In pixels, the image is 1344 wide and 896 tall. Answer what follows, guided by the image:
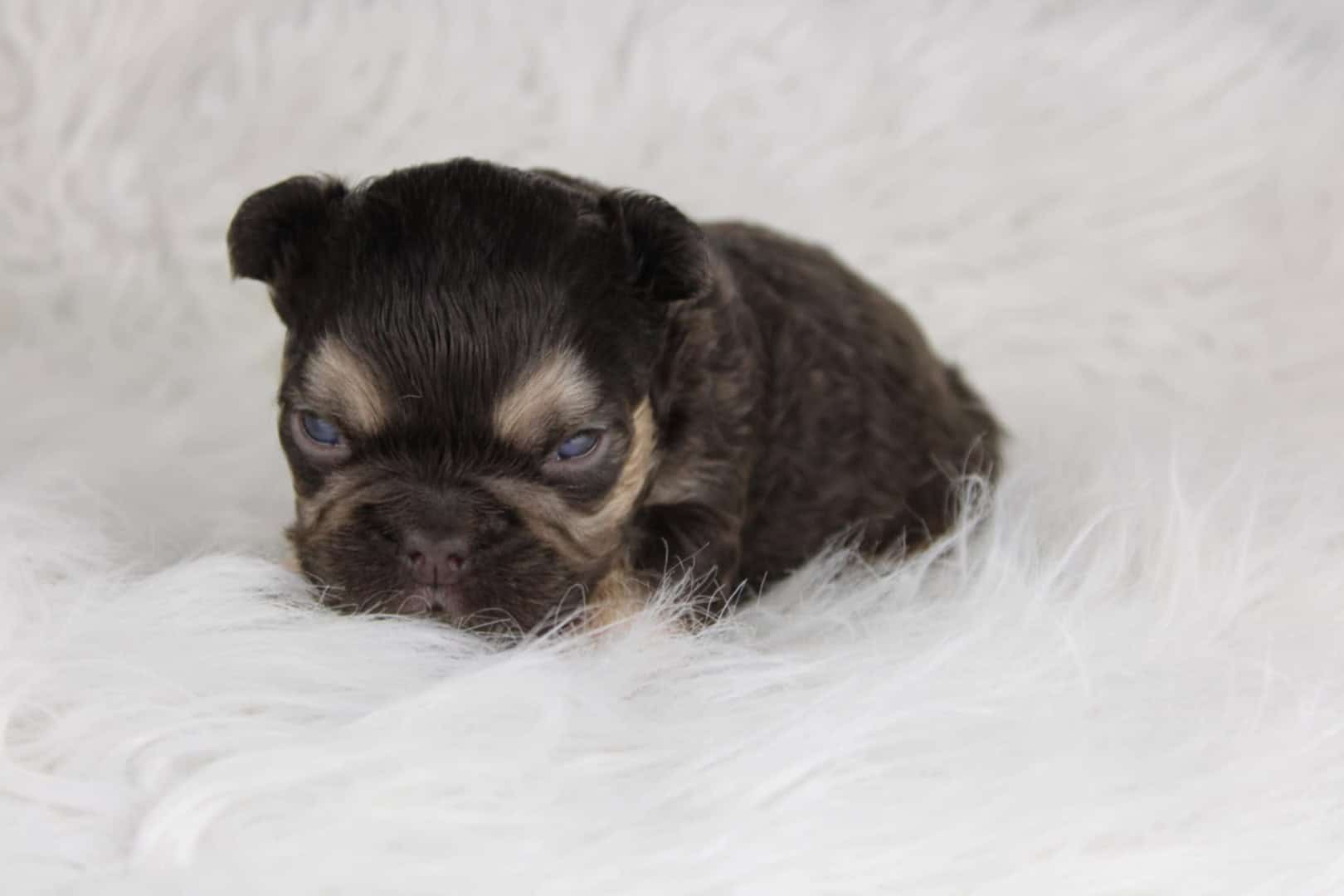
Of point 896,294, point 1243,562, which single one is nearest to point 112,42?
point 896,294

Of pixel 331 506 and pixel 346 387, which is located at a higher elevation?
pixel 346 387

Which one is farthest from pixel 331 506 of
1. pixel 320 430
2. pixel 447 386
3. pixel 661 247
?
pixel 661 247

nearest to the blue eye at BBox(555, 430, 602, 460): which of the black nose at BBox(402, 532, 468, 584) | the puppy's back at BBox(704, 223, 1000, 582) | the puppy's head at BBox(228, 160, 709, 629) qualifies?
the puppy's head at BBox(228, 160, 709, 629)


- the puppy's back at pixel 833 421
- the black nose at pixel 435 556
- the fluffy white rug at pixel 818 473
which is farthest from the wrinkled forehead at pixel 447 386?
the puppy's back at pixel 833 421

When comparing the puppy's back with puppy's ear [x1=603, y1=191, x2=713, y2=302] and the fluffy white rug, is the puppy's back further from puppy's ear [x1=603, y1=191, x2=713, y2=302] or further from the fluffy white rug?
puppy's ear [x1=603, y1=191, x2=713, y2=302]

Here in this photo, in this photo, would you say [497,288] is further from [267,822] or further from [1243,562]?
[1243,562]

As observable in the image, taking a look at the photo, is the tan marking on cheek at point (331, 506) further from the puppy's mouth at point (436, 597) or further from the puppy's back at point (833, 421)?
the puppy's back at point (833, 421)

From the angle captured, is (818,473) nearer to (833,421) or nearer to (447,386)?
(833,421)
